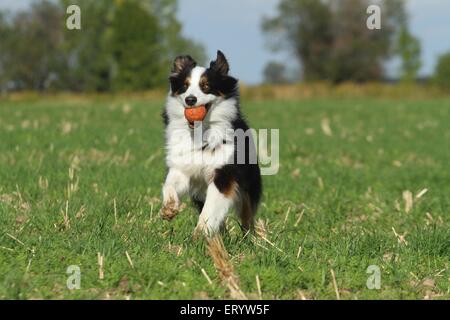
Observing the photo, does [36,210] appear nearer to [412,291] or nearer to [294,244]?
[294,244]

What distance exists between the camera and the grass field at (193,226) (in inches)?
168

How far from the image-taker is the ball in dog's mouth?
569cm

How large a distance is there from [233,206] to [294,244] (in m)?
0.78

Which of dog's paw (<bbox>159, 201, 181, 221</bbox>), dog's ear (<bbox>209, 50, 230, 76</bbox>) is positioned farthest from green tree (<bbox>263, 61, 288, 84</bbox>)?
dog's paw (<bbox>159, 201, 181, 221</bbox>)

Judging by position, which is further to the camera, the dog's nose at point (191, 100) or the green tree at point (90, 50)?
the green tree at point (90, 50)

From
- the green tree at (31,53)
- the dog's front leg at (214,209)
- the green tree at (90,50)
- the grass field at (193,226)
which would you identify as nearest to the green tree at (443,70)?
the green tree at (90,50)

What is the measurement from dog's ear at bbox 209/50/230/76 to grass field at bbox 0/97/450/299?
4.64 feet

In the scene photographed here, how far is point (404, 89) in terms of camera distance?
149 feet

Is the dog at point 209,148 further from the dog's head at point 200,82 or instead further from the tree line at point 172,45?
the tree line at point 172,45

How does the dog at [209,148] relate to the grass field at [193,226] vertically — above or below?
above

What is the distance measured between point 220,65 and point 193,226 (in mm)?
1504

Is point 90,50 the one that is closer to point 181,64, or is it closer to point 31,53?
point 31,53

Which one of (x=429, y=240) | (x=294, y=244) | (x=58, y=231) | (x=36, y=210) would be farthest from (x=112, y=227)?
(x=429, y=240)

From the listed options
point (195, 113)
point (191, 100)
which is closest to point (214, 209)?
point (195, 113)
